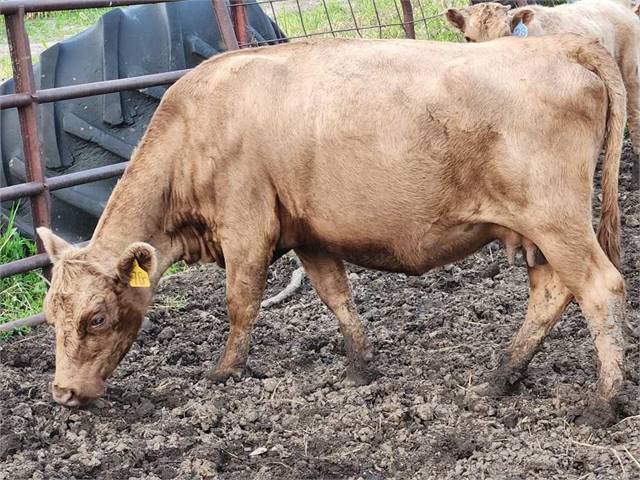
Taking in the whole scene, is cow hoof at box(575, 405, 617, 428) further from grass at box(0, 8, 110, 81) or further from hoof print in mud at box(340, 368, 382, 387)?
grass at box(0, 8, 110, 81)

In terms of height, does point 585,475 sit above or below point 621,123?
below

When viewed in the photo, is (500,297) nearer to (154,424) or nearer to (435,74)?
(435,74)

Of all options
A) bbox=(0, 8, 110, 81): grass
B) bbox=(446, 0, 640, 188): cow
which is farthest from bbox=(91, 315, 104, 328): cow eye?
bbox=(0, 8, 110, 81): grass

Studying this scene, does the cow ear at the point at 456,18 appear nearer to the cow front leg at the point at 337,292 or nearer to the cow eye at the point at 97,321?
the cow front leg at the point at 337,292

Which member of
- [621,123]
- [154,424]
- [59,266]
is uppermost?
[621,123]

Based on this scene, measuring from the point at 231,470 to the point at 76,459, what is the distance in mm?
733

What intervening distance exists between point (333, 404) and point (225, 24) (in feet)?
13.6

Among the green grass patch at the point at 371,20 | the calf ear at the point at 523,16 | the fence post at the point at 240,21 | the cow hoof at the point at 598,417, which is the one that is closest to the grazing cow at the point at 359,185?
the cow hoof at the point at 598,417

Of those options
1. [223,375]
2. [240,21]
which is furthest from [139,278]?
[240,21]

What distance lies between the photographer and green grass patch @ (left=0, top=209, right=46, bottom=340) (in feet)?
21.7

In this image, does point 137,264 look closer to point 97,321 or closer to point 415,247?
point 97,321

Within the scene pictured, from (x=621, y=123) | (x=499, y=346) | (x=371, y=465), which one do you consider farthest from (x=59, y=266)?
(x=621, y=123)

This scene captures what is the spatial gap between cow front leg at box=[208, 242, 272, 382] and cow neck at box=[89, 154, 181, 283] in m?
0.43

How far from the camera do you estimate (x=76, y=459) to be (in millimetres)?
4316
